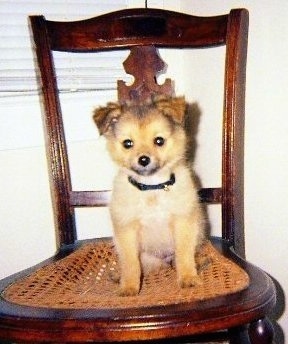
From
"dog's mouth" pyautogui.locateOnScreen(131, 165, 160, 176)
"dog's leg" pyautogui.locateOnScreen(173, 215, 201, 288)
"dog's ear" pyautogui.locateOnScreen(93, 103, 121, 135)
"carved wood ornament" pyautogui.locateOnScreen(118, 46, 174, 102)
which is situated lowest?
"dog's leg" pyautogui.locateOnScreen(173, 215, 201, 288)

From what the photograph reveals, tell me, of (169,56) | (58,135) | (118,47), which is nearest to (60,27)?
(118,47)

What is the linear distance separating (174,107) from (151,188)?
22 centimetres

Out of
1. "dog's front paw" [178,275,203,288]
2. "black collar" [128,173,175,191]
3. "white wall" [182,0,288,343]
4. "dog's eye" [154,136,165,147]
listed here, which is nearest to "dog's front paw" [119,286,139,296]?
"dog's front paw" [178,275,203,288]

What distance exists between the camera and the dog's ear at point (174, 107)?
4.21 ft

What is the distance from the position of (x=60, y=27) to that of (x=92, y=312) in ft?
Result: 2.82

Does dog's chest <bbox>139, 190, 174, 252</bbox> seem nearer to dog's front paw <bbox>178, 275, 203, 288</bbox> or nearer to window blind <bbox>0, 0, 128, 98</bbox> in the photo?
dog's front paw <bbox>178, 275, 203, 288</bbox>

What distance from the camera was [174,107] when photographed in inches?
50.8

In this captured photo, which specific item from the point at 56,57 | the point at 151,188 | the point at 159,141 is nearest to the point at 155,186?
the point at 151,188

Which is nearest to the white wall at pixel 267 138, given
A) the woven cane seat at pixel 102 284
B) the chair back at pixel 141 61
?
the chair back at pixel 141 61

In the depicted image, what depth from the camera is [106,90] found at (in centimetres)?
171

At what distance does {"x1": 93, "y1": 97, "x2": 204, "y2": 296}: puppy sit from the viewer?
1257 millimetres

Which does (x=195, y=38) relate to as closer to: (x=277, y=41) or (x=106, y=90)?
(x=277, y=41)

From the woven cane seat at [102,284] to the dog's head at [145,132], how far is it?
271 millimetres

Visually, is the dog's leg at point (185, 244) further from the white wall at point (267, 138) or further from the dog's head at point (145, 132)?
the white wall at point (267, 138)
